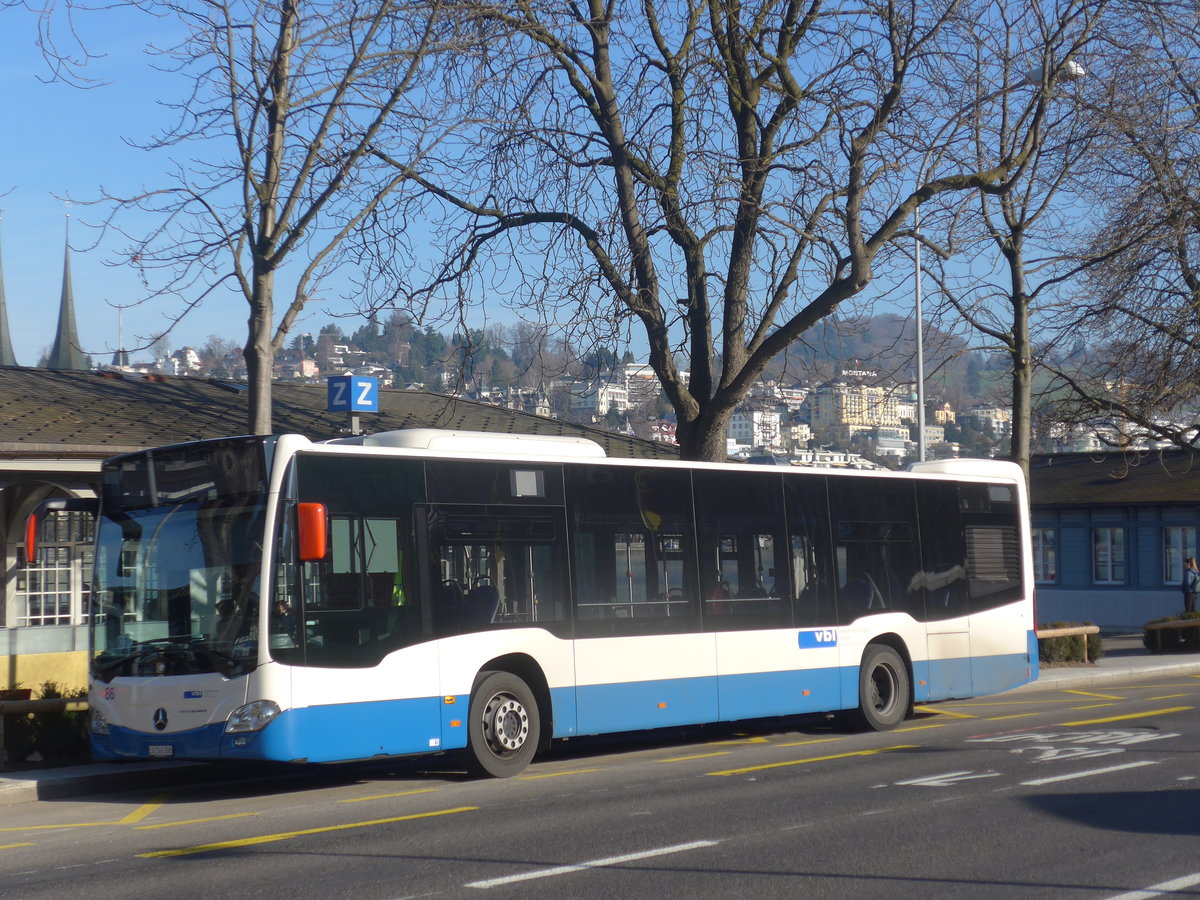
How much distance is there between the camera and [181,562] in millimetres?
10938

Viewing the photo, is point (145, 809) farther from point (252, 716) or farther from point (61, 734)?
point (61, 734)

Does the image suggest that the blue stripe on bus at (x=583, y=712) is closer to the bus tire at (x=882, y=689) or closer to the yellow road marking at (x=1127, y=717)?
the bus tire at (x=882, y=689)

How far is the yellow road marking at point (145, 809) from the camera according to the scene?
1016 cm

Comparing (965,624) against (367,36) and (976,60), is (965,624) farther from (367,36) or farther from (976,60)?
(367,36)

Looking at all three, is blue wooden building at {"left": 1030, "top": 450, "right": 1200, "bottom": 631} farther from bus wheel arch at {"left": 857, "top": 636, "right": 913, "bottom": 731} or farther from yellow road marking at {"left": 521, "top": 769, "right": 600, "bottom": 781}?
yellow road marking at {"left": 521, "top": 769, "right": 600, "bottom": 781}

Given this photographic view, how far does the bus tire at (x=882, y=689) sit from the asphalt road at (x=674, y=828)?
4.05 ft

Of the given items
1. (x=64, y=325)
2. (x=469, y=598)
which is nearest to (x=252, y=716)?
(x=469, y=598)

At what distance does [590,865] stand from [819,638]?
7638 millimetres

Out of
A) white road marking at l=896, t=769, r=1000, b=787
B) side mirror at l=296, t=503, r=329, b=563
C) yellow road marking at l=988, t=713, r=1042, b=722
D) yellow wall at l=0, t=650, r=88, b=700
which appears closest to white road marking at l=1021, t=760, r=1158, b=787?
white road marking at l=896, t=769, r=1000, b=787

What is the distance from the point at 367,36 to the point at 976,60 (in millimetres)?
8455

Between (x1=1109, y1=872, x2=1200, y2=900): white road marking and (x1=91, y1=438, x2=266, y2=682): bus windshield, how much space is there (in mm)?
6533

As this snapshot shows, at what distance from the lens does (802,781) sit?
1136cm

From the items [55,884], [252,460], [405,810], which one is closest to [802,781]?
[405,810]

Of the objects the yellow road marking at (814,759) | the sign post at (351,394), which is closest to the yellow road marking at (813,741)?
the yellow road marking at (814,759)
